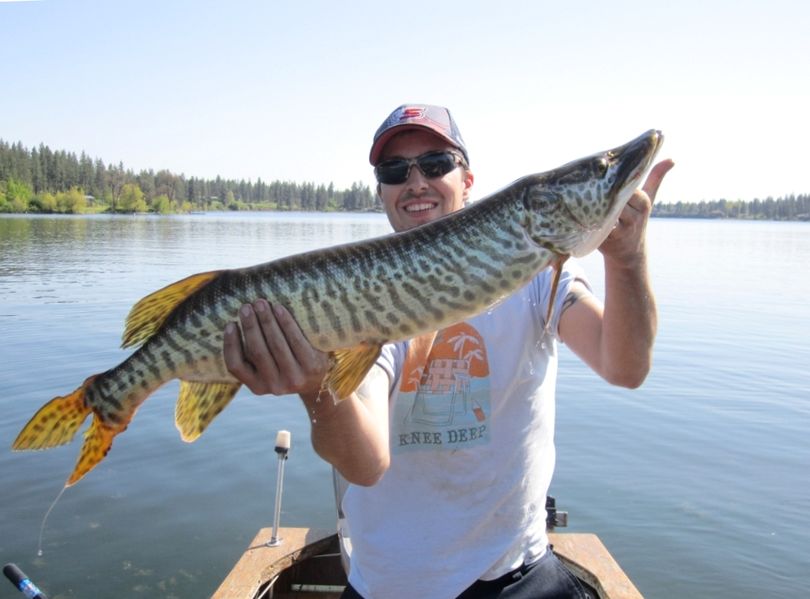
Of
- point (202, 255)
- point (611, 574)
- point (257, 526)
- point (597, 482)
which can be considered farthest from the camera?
point (202, 255)

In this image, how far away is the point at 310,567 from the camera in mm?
4785

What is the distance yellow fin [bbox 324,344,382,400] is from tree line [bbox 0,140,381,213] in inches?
3657

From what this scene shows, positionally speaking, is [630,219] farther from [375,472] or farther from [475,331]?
[375,472]

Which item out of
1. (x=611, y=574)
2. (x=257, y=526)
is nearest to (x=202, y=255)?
(x=257, y=526)

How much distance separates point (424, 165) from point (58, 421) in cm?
191

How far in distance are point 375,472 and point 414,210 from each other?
1278 millimetres

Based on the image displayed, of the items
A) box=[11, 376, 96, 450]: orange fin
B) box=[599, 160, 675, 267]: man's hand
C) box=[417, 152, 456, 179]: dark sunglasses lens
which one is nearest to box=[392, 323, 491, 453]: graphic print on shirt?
box=[599, 160, 675, 267]: man's hand

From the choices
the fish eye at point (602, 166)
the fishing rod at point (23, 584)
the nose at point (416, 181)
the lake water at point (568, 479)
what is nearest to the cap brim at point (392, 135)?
the nose at point (416, 181)

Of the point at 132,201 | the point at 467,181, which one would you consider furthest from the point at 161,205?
the point at 467,181

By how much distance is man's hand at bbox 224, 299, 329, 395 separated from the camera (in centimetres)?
247

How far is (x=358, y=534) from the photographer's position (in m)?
2.65

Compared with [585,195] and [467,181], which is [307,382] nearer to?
[585,195]

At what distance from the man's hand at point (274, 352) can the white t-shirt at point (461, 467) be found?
330mm

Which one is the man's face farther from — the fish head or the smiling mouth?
the fish head
